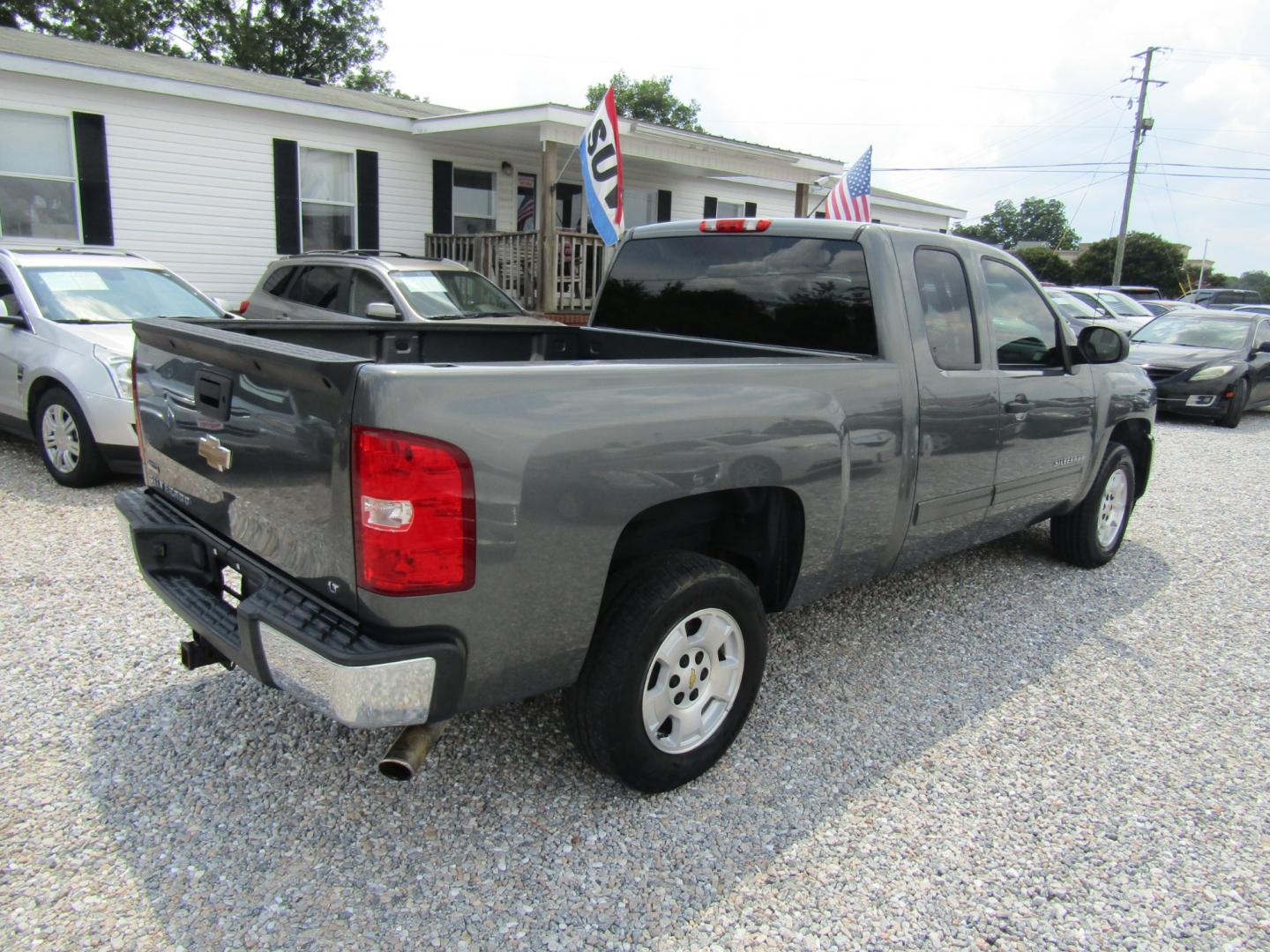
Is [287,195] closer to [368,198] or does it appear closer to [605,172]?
[368,198]

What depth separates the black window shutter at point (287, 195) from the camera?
1278 cm

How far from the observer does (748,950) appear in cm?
224

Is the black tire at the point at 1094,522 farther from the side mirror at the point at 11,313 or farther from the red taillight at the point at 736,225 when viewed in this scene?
the side mirror at the point at 11,313

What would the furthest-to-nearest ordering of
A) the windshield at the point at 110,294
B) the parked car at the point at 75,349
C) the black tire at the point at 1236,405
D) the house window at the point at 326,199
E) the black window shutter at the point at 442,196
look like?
the black window shutter at the point at 442,196
the house window at the point at 326,199
the black tire at the point at 1236,405
the windshield at the point at 110,294
the parked car at the point at 75,349

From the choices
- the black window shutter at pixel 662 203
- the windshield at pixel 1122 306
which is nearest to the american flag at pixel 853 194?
the black window shutter at pixel 662 203

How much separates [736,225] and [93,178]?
1091 cm

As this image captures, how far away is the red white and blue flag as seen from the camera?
347 inches

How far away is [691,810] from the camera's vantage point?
2.81m

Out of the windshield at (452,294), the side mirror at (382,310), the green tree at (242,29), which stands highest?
the green tree at (242,29)

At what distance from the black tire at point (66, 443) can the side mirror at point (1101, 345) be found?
6170 mm

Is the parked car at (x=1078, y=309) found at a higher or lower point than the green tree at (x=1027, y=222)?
lower

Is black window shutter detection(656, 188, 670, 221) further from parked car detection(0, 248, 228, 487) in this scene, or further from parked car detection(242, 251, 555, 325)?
parked car detection(0, 248, 228, 487)

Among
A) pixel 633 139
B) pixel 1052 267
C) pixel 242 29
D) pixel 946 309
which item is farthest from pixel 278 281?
pixel 1052 267

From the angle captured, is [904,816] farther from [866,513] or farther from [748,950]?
[866,513]
